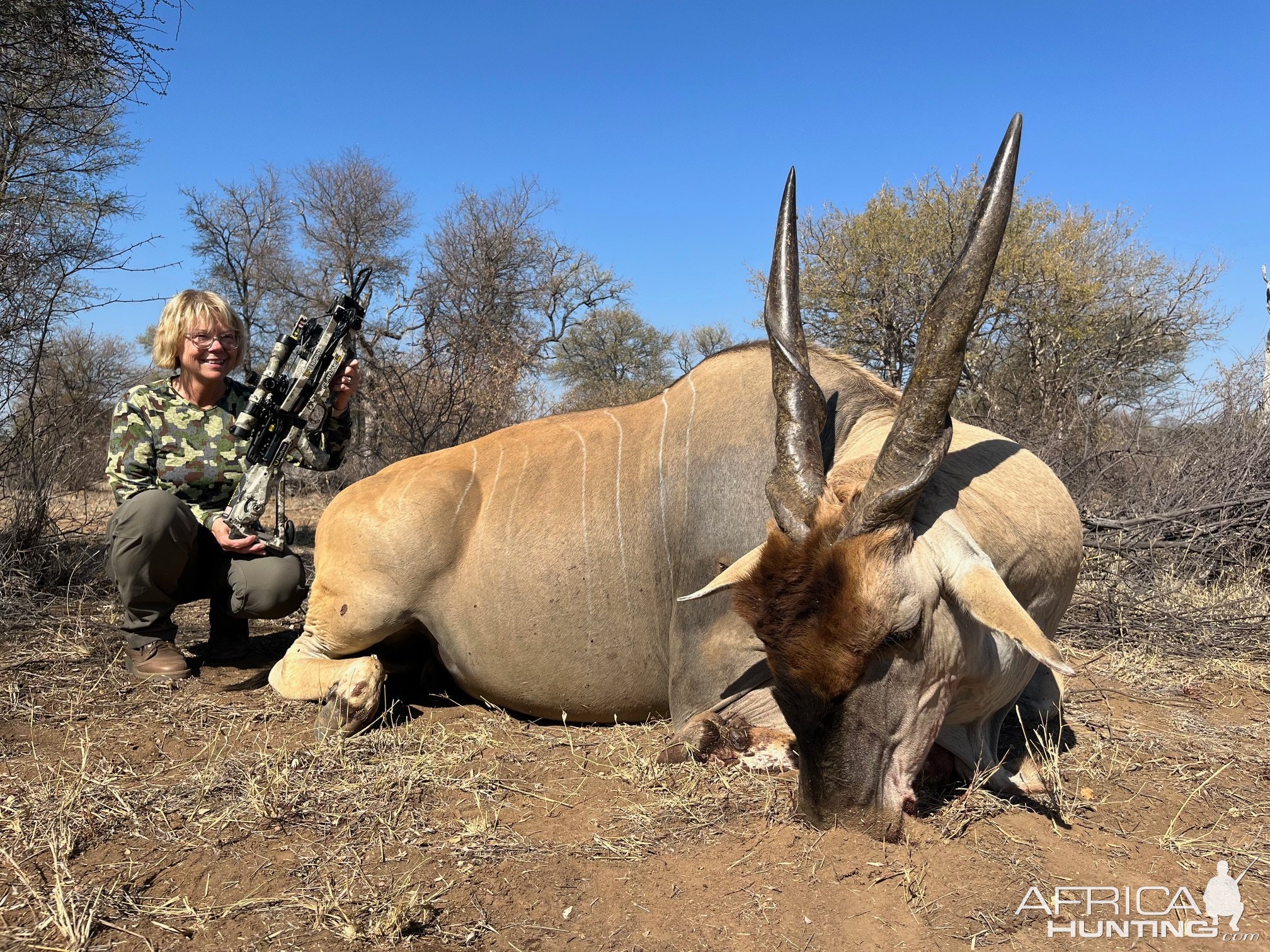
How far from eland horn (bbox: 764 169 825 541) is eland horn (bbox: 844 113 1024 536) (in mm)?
189

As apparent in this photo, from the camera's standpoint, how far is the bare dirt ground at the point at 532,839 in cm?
198

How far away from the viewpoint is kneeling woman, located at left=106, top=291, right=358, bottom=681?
12.5 ft

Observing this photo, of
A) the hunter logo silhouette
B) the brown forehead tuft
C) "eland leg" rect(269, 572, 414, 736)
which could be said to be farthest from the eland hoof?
the hunter logo silhouette

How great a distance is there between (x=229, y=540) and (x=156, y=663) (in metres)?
0.64

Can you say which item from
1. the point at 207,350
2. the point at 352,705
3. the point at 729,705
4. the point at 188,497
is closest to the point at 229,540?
the point at 188,497

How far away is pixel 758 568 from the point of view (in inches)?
90.0

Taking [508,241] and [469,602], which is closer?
[469,602]

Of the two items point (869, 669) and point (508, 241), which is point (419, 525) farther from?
point (508, 241)

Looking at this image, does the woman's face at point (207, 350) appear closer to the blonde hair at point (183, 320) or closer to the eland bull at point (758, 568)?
the blonde hair at point (183, 320)

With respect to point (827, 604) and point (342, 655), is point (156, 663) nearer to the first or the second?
point (342, 655)

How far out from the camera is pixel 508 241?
22141 millimetres

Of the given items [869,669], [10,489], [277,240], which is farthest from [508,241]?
[869,669]

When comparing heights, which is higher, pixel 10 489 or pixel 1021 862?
pixel 10 489

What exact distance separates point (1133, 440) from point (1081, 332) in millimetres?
10832
